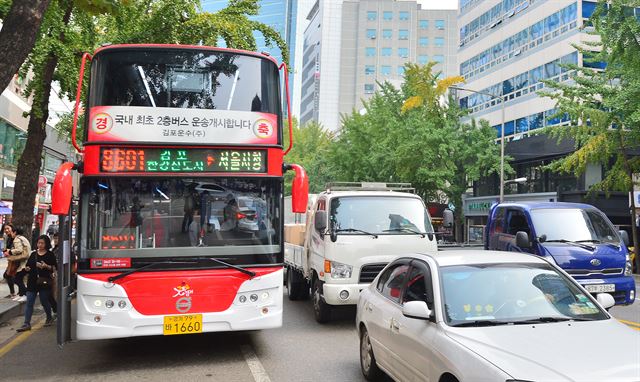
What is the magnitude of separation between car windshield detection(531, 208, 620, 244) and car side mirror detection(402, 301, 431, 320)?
6240 mm

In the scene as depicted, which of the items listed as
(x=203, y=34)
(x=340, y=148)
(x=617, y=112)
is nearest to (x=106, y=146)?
(x=203, y=34)

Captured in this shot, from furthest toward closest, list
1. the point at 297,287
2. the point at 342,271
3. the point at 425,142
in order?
1. the point at 425,142
2. the point at 297,287
3. the point at 342,271

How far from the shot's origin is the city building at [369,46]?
93438 mm

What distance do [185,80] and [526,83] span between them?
110ft

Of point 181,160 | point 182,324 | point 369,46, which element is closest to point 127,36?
point 181,160

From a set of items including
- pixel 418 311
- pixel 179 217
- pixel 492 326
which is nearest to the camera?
pixel 492 326

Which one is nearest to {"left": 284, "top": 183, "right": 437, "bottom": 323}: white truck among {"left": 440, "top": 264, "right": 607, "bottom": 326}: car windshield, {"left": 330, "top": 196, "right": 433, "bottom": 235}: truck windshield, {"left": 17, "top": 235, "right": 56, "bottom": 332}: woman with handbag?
{"left": 330, "top": 196, "right": 433, "bottom": 235}: truck windshield

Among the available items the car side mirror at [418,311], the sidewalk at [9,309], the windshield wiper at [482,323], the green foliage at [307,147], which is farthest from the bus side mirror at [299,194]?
the green foliage at [307,147]

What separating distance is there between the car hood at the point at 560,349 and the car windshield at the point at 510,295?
194 mm

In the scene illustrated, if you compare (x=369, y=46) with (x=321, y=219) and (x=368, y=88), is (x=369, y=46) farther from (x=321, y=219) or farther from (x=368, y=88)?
(x=321, y=219)

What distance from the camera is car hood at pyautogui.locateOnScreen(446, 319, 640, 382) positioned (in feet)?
11.3

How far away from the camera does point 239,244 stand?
7.16 metres

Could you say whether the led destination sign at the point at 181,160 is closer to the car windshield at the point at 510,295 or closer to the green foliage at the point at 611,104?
the car windshield at the point at 510,295

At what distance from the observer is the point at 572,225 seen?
10078mm
